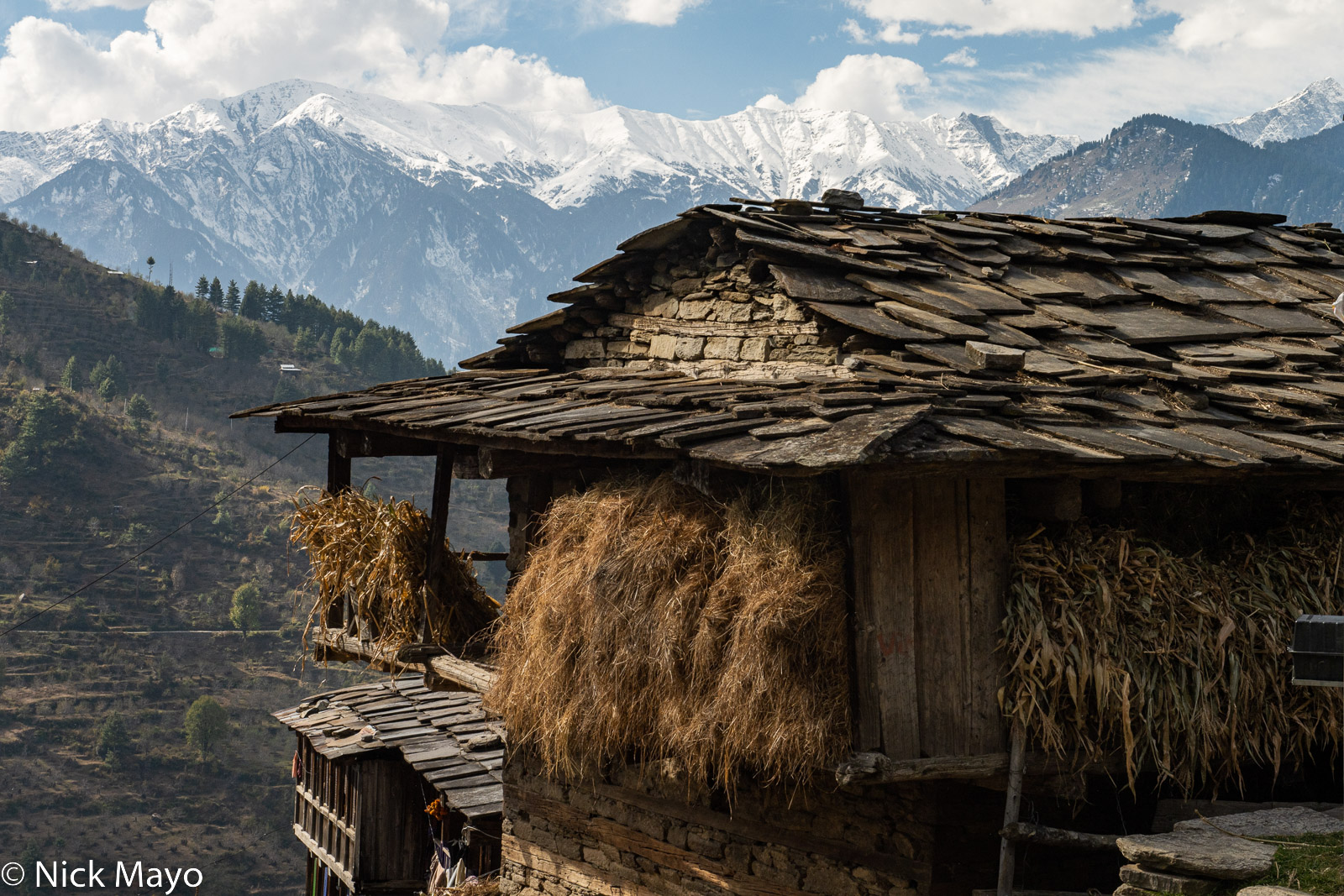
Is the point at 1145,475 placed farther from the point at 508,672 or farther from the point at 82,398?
the point at 82,398

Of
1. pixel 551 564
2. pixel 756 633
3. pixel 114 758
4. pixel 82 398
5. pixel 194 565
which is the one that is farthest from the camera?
pixel 82 398

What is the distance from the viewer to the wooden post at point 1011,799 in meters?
5.15

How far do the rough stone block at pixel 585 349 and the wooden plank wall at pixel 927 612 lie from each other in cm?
378

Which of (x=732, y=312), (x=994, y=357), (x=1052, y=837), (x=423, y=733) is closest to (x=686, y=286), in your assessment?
(x=732, y=312)

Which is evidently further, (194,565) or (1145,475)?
(194,565)

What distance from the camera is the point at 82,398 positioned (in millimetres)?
63406

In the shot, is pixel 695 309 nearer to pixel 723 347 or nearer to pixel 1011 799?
pixel 723 347

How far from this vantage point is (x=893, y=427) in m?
4.64

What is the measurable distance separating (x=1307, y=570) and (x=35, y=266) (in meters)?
75.3


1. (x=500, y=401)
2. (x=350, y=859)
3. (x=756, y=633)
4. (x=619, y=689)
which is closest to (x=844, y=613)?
(x=756, y=633)

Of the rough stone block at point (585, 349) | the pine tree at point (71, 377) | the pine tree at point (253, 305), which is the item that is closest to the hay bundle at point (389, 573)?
the rough stone block at point (585, 349)

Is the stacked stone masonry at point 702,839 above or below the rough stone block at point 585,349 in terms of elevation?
below

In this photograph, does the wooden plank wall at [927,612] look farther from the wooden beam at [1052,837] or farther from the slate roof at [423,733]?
the slate roof at [423,733]

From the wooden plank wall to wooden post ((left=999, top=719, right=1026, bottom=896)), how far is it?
0.31 feet
